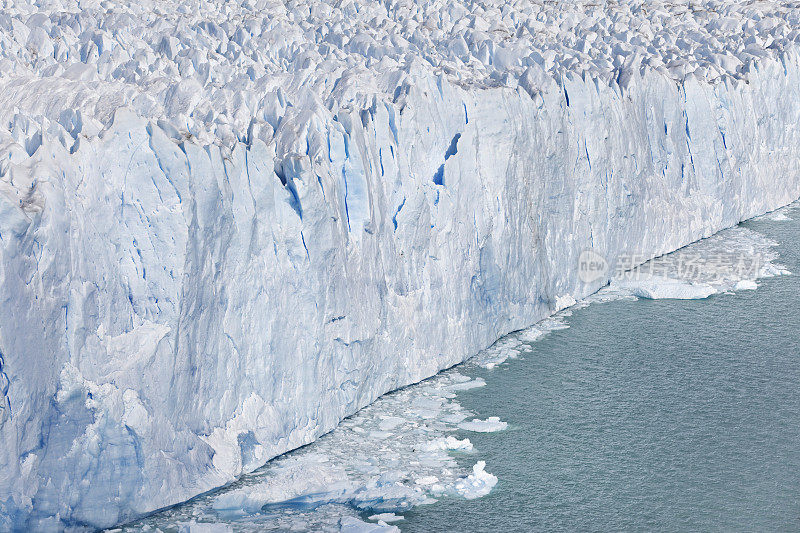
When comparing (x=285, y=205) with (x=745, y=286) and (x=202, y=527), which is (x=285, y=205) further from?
(x=745, y=286)

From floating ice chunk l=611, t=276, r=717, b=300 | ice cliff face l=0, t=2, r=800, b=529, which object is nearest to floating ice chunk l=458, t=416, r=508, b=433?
ice cliff face l=0, t=2, r=800, b=529

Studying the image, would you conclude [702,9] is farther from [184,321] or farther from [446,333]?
[184,321]

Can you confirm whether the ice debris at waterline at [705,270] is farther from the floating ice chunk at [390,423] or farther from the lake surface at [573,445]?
the floating ice chunk at [390,423]

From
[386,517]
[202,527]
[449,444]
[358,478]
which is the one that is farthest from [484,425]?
[202,527]

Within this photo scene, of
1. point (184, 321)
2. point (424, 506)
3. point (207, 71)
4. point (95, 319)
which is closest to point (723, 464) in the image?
point (424, 506)

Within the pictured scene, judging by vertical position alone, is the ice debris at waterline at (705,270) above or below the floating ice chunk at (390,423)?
above

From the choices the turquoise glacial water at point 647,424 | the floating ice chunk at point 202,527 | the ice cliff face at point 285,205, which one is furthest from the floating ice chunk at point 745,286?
the floating ice chunk at point 202,527

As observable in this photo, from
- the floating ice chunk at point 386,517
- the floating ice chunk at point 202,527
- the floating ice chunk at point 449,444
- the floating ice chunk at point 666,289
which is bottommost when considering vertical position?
the floating ice chunk at point 386,517
